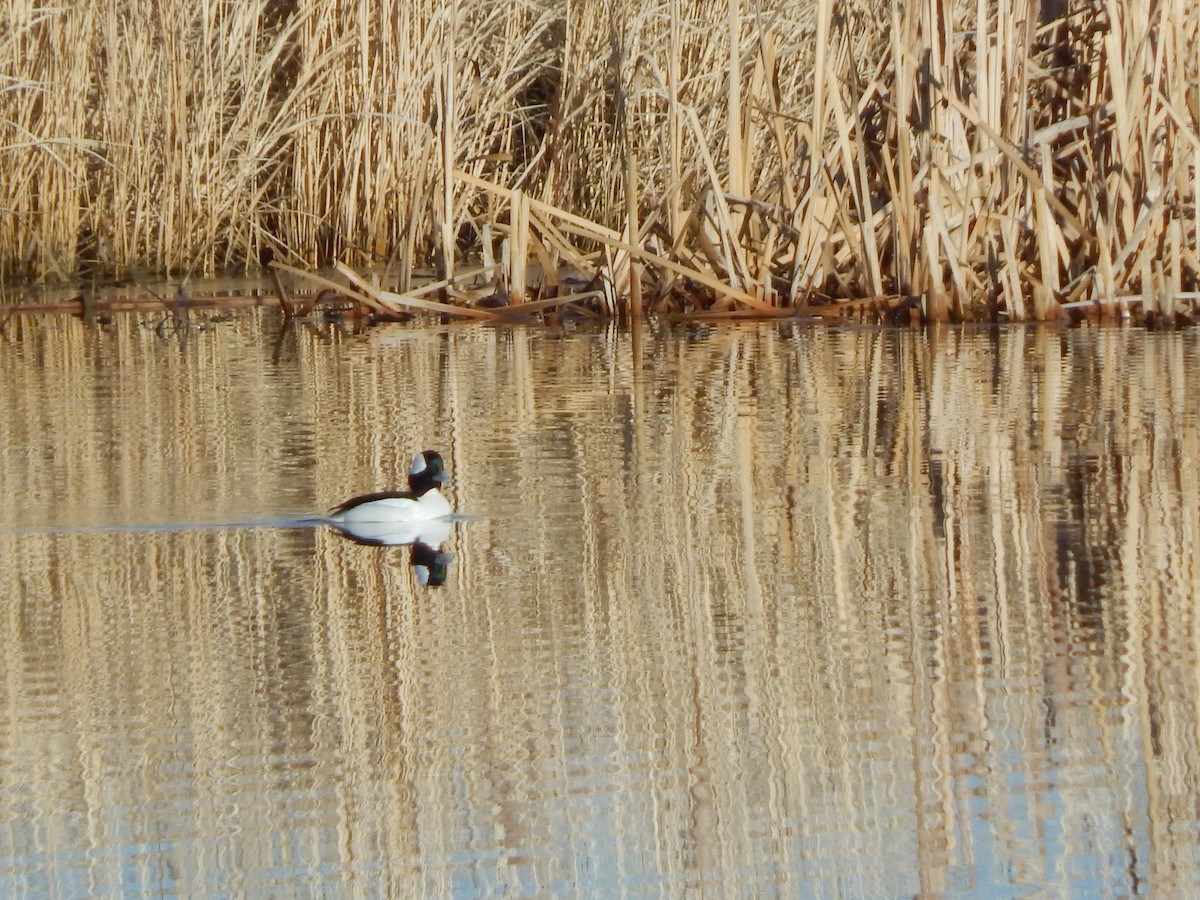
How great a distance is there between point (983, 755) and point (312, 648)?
1344mm

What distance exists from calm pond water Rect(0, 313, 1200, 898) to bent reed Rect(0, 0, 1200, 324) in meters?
1.88

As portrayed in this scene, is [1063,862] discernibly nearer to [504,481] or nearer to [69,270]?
[504,481]

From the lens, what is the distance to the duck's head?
5.14 m

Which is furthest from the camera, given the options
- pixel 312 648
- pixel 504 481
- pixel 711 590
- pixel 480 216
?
pixel 480 216

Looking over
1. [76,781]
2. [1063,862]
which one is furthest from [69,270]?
[1063,862]

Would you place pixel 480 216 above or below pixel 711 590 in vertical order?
above

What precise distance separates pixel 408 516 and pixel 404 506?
25mm

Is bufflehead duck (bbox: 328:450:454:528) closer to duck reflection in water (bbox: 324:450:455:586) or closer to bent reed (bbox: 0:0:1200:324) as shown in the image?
duck reflection in water (bbox: 324:450:455:586)

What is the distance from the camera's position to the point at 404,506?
5059mm

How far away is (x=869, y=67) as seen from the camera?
9820mm

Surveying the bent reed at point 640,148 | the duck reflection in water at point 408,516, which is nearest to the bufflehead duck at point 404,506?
the duck reflection in water at point 408,516

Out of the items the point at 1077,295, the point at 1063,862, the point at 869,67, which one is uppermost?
the point at 869,67

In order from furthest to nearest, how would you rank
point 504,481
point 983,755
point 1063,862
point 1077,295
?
point 1077,295 → point 504,481 → point 983,755 → point 1063,862

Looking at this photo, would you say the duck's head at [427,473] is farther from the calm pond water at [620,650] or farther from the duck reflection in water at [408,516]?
the calm pond water at [620,650]
